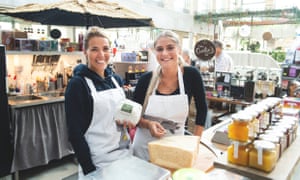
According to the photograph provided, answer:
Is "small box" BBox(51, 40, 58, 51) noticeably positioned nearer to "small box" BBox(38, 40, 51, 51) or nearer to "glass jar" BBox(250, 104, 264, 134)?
"small box" BBox(38, 40, 51, 51)

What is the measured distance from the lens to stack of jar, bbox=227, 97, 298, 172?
1.06 m


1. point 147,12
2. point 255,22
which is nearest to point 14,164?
point 147,12

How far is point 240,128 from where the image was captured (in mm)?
1073

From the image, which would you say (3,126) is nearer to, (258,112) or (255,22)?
(258,112)

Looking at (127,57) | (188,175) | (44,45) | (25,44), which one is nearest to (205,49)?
(127,57)

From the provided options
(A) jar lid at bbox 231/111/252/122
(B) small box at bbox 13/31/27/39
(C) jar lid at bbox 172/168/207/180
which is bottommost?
(C) jar lid at bbox 172/168/207/180

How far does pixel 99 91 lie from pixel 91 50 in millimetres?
271

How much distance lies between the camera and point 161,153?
1.29 metres

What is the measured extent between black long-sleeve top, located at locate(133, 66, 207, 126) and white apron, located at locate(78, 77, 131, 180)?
23cm

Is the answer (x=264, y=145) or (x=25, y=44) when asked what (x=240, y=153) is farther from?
(x=25, y=44)

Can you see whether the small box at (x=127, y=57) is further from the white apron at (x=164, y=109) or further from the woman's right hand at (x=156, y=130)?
the woman's right hand at (x=156, y=130)

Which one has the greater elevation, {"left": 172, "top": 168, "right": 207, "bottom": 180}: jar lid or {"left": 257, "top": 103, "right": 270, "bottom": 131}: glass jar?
{"left": 257, "top": 103, "right": 270, "bottom": 131}: glass jar

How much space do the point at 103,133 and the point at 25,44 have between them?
239cm

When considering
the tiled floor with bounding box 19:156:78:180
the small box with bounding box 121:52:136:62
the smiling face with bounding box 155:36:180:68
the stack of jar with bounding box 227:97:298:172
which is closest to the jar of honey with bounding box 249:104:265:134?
the stack of jar with bounding box 227:97:298:172
